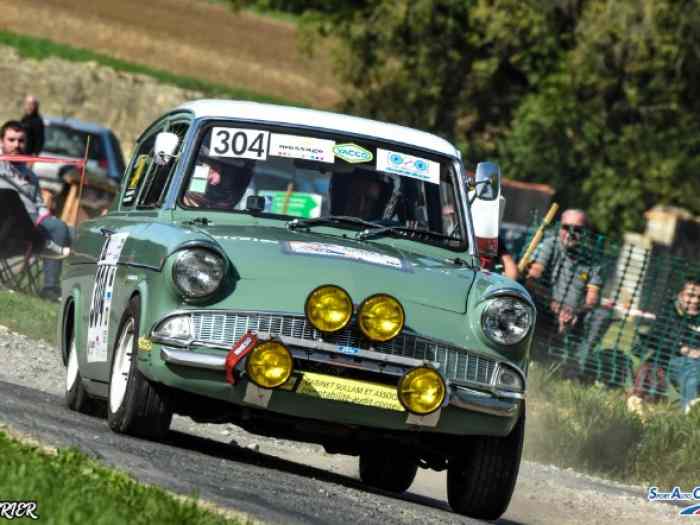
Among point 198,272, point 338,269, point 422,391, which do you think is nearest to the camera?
point 422,391

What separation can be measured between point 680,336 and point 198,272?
872cm

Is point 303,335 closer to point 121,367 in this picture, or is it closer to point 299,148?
point 121,367

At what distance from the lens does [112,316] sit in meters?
8.43

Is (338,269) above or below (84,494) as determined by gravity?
above

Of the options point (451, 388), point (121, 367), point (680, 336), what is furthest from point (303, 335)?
point (680, 336)

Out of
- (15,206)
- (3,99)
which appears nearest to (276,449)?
(15,206)

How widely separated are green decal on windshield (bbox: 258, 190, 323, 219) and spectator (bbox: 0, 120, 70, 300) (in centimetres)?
Answer: 688

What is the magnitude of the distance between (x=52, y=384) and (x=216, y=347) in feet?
15.4

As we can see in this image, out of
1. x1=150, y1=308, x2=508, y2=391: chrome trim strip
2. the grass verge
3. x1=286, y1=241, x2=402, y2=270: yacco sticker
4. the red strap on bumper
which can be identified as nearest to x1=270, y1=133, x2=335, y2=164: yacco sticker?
x1=286, y1=241, x2=402, y2=270: yacco sticker

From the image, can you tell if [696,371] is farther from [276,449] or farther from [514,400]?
[514,400]

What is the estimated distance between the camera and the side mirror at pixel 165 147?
880cm

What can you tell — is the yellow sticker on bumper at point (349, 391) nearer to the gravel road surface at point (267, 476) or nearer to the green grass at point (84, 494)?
the gravel road surface at point (267, 476)

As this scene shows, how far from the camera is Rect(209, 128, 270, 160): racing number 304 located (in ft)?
28.7

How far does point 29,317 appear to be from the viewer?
571 inches
